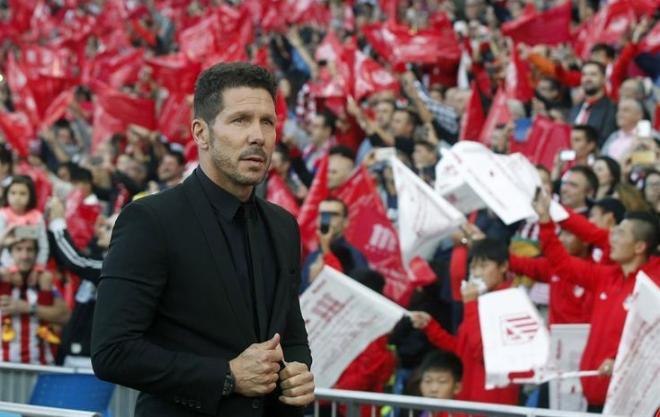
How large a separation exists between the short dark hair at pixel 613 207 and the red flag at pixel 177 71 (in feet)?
21.4

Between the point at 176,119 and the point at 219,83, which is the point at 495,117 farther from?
the point at 219,83

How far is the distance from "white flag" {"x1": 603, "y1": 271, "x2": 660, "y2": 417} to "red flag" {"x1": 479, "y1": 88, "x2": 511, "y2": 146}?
15.8 feet

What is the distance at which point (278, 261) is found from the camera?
3.28 meters

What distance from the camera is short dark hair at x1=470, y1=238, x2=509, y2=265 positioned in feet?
22.5

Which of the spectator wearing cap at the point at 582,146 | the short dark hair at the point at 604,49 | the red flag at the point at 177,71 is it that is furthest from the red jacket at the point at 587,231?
the red flag at the point at 177,71

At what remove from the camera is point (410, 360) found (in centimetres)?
735

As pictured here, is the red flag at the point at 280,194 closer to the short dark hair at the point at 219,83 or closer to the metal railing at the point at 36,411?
the metal railing at the point at 36,411

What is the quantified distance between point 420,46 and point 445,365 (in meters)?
6.49

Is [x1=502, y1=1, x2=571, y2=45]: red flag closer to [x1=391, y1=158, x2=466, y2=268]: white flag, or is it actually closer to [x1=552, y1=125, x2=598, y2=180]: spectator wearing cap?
[x1=552, y1=125, x2=598, y2=180]: spectator wearing cap

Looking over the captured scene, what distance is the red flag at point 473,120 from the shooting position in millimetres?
10555

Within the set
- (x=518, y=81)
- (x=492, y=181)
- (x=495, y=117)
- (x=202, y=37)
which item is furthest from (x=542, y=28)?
(x=492, y=181)

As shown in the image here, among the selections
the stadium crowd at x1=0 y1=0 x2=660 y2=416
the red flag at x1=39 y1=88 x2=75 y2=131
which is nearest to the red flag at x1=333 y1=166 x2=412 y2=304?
the stadium crowd at x1=0 y1=0 x2=660 y2=416

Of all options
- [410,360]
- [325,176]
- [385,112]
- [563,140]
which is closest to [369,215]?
[325,176]

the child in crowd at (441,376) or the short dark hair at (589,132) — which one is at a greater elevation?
the short dark hair at (589,132)
